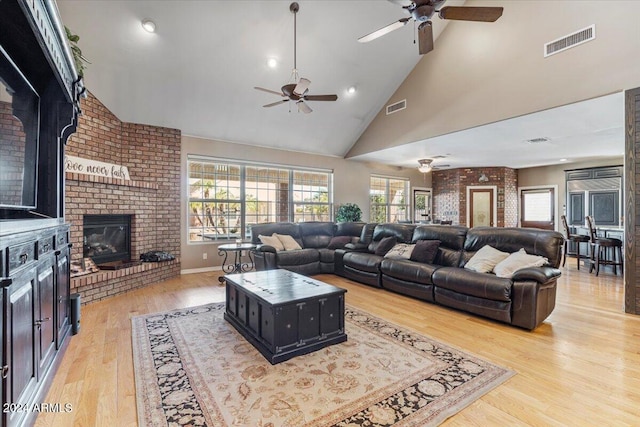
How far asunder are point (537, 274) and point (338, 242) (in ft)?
11.4

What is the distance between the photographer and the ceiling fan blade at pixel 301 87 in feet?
12.2

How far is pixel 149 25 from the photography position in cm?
385

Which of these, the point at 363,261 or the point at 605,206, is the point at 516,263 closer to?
the point at 363,261

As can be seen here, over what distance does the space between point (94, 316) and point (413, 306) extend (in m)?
3.82

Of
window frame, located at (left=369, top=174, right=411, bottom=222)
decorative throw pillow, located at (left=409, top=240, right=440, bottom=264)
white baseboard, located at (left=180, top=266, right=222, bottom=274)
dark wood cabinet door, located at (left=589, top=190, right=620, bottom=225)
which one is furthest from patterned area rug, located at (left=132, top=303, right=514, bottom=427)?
dark wood cabinet door, located at (left=589, top=190, right=620, bottom=225)

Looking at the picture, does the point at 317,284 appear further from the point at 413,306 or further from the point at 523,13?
the point at 523,13

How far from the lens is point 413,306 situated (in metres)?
3.81

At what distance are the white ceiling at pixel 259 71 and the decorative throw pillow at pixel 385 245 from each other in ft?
7.71

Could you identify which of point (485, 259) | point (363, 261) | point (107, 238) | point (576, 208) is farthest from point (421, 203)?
point (107, 238)

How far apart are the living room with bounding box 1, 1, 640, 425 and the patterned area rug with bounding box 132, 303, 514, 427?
0.47ft

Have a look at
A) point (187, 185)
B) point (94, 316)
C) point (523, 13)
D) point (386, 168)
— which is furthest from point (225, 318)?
point (386, 168)

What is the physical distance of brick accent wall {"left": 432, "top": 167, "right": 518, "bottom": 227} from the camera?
9391mm

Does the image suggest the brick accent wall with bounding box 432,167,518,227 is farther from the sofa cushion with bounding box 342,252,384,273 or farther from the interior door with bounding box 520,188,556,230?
the sofa cushion with bounding box 342,252,384,273

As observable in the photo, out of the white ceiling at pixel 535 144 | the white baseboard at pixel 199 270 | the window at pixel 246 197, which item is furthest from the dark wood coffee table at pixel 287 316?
the white ceiling at pixel 535 144
